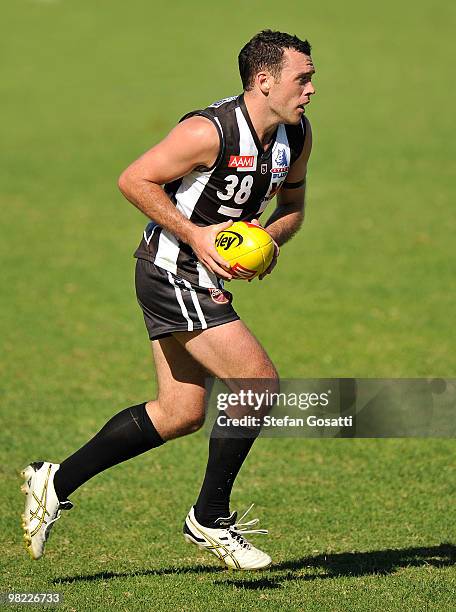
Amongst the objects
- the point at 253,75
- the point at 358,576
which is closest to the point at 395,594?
the point at 358,576

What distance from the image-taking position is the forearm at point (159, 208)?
5887mm

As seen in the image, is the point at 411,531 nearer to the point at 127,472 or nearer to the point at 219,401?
the point at 219,401

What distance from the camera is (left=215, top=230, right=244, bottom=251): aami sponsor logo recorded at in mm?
5840

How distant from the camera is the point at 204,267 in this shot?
20.0 feet

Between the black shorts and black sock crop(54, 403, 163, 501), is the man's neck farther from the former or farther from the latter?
black sock crop(54, 403, 163, 501)

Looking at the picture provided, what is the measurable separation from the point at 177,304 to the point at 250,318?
22.3ft

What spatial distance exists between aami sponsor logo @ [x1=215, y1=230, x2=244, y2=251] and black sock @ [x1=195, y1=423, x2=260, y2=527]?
99 cm

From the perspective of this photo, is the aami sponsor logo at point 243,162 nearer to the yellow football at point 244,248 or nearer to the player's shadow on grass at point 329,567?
the yellow football at point 244,248

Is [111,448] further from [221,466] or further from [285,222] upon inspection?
[285,222]

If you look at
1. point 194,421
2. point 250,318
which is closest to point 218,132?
point 194,421

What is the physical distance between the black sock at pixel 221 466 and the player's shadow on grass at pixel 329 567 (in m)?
0.39

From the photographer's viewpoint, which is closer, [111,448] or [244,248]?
[244,248]

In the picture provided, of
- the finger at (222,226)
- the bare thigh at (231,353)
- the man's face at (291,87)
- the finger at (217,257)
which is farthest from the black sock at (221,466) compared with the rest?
the man's face at (291,87)

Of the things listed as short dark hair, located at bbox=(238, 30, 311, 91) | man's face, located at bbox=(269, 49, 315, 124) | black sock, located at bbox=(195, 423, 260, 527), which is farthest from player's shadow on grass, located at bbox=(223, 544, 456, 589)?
short dark hair, located at bbox=(238, 30, 311, 91)
